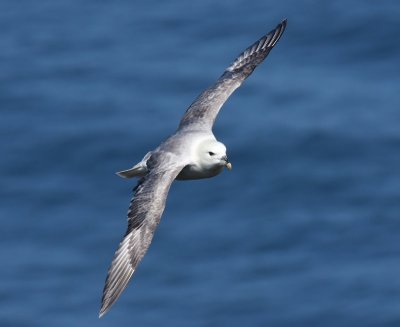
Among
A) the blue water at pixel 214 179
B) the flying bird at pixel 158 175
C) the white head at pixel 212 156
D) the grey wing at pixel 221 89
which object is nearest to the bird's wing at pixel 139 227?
the flying bird at pixel 158 175

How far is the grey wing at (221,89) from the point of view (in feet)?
60.0

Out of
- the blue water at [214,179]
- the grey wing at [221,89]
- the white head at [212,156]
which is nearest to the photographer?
the white head at [212,156]

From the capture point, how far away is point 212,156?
658 inches

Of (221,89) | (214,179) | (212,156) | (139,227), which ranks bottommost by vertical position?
Answer: (139,227)

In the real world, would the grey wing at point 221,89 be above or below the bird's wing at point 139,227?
above

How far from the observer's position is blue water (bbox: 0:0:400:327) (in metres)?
24.8

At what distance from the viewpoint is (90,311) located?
80.8 feet

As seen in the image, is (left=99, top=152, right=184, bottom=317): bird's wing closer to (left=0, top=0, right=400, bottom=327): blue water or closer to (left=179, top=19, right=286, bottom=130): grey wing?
(left=179, top=19, right=286, bottom=130): grey wing

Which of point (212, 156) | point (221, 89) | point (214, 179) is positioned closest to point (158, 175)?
point (212, 156)

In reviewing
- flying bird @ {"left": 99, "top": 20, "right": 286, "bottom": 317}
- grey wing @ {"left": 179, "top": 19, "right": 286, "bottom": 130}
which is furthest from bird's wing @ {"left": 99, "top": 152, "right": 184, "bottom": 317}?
grey wing @ {"left": 179, "top": 19, "right": 286, "bottom": 130}

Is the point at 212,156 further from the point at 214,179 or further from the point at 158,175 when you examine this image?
the point at 214,179

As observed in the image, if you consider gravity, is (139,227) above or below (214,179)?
below

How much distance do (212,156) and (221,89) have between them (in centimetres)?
228

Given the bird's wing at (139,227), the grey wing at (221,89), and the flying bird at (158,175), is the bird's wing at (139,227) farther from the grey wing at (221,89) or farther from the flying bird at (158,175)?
the grey wing at (221,89)
